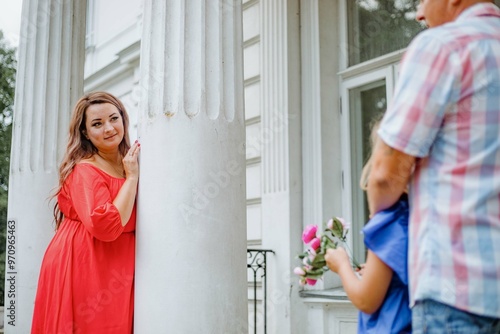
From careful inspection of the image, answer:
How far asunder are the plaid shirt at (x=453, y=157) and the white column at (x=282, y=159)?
434 cm

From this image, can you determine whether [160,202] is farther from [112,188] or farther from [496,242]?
[496,242]

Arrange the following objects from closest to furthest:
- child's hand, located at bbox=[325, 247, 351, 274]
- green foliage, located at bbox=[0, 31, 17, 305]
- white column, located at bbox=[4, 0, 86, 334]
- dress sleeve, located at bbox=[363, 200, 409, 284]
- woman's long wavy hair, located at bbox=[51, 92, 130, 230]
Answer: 1. dress sleeve, located at bbox=[363, 200, 409, 284]
2. child's hand, located at bbox=[325, 247, 351, 274]
3. woman's long wavy hair, located at bbox=[51, 92, 130, 230]
4. white column, located at bbox=[4, 0, 86, 334]
5. green foliage, located at bbox=[0, 31, 17, 305]

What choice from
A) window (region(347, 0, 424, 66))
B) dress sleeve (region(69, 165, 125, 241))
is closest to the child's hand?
dress sleeve (region(69, 165, 125, 241))

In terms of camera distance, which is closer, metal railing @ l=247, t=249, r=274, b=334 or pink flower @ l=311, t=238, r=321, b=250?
pink flower @ l=311, t=238, r=321, b=250

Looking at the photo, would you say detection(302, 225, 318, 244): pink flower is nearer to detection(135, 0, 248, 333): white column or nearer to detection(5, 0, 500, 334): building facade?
detection(135, 0, 248, 333): white column

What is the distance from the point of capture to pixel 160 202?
3.15 m

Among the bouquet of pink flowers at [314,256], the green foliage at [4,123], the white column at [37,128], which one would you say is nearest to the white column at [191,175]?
the bouquet of pink flowers at [314,256]

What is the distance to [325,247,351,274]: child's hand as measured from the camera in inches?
74.6

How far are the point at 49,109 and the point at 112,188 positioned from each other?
209 centimetres

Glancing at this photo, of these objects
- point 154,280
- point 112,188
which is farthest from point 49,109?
point 154,280

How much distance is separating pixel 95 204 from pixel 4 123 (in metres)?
10.2

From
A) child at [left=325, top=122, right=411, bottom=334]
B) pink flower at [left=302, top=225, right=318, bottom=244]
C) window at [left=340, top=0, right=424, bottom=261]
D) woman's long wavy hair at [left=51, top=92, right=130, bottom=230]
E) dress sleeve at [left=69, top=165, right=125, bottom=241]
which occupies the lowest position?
child at [left=325, top=122, right=411, bottom=334]

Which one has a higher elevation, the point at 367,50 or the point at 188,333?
the point at 367,50

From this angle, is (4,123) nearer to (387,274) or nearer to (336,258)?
(336,258)
